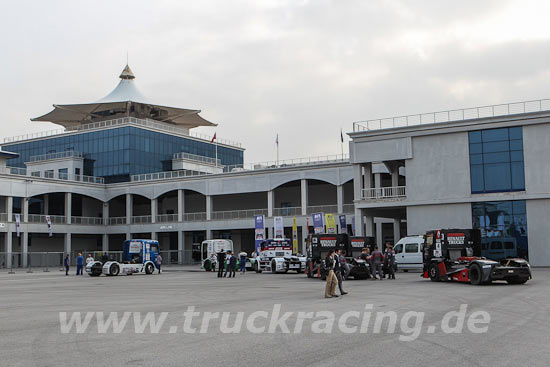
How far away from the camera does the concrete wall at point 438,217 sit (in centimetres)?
4194

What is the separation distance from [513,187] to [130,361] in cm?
3596

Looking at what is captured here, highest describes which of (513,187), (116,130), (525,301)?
(116,130)

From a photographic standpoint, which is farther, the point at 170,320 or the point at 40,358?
the point at 170,320

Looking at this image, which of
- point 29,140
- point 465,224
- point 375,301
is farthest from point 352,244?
point 29,140

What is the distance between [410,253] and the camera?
122 feet

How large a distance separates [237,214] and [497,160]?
30581 mm

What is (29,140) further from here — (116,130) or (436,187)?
(436,187)

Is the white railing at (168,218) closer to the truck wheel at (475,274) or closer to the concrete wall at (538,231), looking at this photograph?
the concrete wall at (538,231)

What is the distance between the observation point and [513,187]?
40438 millimetres

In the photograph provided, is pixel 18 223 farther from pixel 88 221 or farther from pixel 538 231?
pixel 538 231

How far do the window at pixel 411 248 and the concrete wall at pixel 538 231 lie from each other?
8107 mm

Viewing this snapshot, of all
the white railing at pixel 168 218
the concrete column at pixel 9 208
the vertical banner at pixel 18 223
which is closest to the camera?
the vertical banner at pixel 18 223

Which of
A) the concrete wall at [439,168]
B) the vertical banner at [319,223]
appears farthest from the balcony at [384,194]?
the vertical banner at [319,223]

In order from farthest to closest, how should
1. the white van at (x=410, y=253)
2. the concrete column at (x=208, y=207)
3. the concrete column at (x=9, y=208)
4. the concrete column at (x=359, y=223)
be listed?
the concrete column at (x=208, y=207), the concrete column at (x=9, y=208), the concrete column at (x=359, y=223), the white van at (x=410, y=253)
